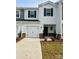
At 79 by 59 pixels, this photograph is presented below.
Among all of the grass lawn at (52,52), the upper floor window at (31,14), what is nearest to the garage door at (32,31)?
the upper floor window at (31,14)

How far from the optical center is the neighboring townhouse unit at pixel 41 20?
34.0 metres

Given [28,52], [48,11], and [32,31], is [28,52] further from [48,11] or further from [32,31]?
[48,11]

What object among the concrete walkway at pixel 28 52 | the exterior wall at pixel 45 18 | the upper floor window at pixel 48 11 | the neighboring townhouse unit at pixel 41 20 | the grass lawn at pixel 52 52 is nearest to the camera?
the grass lawn at pixel 52 52

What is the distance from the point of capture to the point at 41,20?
34719 millimetres

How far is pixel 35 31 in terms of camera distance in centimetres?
3416

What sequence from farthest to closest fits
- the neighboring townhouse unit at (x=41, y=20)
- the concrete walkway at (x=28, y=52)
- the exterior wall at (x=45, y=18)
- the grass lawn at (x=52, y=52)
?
the exterior wall at (x=45, y=18)
the neighboring townhouse unit at (x=41, y=20)
the concrete walkway at (x=28, y=52)
the grass lawn at (x=52, y=52)

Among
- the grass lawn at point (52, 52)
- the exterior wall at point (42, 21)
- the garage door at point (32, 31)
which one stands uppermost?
the exterior wall at point (42, 21)

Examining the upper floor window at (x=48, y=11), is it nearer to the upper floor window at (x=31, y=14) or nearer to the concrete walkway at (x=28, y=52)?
the upper floor window at (x=31, y=14)

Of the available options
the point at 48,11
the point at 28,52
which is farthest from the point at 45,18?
the point at 28,52

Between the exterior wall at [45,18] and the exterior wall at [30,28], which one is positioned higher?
the exterior wall at [45,18]
